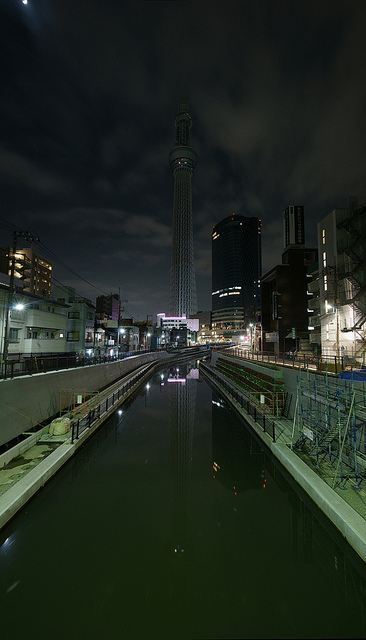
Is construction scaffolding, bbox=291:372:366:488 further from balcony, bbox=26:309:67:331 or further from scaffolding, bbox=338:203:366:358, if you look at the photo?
balcony, bbox=26:309:67:331

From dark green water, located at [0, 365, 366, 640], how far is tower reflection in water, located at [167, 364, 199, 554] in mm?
110

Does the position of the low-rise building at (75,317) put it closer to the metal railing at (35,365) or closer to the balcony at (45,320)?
the balcony at (45,320)

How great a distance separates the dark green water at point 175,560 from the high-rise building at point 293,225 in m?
47.3

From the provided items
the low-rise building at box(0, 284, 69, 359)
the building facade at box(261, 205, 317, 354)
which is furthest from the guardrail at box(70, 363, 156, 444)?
the building facade at box(261, 205, 317, 354)

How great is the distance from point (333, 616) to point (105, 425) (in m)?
18.9

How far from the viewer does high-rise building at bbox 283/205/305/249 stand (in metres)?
54.0

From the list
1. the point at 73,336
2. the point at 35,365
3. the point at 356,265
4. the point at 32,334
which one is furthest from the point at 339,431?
the point at 73,336

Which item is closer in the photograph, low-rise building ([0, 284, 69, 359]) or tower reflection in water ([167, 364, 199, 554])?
tower reflection in water ([167, 364, 199, 554])

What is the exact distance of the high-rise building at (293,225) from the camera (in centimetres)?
5400

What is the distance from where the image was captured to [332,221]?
34.2 meters

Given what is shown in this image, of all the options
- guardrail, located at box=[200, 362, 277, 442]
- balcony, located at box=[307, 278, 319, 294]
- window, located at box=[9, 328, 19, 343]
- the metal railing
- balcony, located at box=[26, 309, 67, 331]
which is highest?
balcony, located at box=[307, 278, 319, 294]

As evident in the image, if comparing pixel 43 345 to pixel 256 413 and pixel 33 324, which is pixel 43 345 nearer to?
pixel 33 324

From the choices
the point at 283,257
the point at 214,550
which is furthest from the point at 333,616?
the point at 283,257

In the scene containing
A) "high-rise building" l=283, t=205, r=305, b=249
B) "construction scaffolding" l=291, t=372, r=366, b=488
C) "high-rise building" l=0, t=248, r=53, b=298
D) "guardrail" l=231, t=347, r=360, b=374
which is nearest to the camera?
"construction scaffolding" l=291, t=372, r=366, b=488
